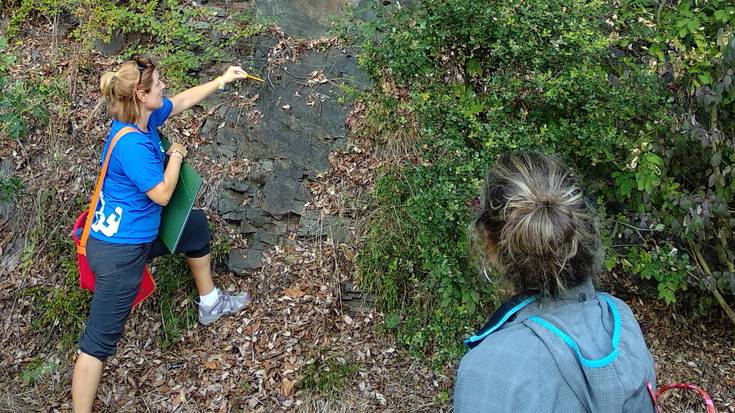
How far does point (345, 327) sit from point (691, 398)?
2355mm

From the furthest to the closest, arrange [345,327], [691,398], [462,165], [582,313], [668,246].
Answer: [345,327] → [691,398] → [668,246] → [462,165] → [582,313]

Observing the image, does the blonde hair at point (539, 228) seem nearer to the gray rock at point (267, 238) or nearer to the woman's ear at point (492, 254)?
the woman's ear at point (492, 254)

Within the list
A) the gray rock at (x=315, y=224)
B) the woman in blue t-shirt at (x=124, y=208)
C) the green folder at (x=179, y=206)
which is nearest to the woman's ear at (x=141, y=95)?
the woman in blue t-shirt at (x=124, y=208)

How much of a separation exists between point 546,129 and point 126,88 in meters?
2.29

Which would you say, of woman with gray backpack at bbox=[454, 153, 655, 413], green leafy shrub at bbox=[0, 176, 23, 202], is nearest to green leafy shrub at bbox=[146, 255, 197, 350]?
green leafy shrub at bbox=[0, 176, 23, 202]

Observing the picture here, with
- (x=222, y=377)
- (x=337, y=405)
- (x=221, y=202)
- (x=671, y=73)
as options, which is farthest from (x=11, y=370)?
(x=671, y=73)

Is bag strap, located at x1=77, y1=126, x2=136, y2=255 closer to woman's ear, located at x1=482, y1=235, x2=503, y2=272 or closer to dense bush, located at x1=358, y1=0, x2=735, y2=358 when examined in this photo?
dense bush, located at x1=358, y1=0, x2=735, y2=358

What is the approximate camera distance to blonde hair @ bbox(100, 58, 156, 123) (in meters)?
3.65

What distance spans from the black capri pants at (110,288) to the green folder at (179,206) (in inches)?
5.4

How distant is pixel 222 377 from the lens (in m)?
4.45

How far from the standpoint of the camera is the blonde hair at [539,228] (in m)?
1.81

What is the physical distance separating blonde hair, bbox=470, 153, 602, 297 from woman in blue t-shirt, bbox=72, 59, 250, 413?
7.59 ft

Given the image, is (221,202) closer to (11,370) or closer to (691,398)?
(11,370)

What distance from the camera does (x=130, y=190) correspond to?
147 inches
